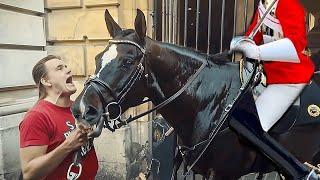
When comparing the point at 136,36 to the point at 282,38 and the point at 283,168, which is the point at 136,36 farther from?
the point at 283,168

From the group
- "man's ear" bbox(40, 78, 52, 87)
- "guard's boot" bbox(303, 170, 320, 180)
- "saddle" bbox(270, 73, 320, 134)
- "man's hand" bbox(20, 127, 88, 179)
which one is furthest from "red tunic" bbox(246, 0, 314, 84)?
"man's ear" bbox(40, 78, 52, 87)

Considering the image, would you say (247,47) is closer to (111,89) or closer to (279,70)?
(279,70)

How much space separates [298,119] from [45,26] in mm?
4391

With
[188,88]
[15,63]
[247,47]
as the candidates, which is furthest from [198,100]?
[15,63]

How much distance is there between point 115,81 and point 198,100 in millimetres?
577

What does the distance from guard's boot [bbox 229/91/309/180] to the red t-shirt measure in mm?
1000

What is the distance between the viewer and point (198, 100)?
247 cm

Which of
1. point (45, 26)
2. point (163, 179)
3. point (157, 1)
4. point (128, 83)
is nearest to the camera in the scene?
point (128, 83)

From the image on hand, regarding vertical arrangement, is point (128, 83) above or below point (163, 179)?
above

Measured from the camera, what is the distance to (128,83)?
228 centimetres

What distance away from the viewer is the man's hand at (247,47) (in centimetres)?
226

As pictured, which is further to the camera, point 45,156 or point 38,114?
point 38,114

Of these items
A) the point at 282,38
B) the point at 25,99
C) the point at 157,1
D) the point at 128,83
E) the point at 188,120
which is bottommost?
the point at 25,99

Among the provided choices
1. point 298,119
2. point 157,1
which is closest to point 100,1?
point 157,1
